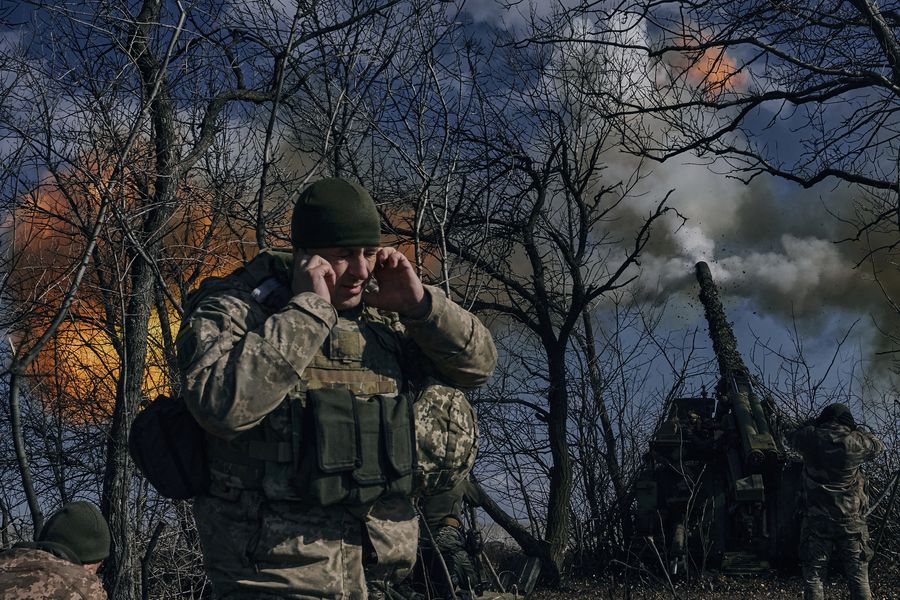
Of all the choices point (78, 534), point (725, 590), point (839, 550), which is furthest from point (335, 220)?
point (725, 590)

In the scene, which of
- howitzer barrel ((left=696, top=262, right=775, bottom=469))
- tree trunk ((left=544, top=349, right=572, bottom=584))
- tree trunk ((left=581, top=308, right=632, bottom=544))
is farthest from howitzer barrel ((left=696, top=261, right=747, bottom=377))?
tree trunk ((left=544, top=349, right=572, bottom=584))

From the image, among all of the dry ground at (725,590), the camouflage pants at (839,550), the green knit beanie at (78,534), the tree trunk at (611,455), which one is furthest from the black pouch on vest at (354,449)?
the tree trunk at (611,455)

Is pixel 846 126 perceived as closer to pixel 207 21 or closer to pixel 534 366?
pixel 534 366

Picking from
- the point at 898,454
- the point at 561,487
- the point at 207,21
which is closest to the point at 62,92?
the point at 207,21

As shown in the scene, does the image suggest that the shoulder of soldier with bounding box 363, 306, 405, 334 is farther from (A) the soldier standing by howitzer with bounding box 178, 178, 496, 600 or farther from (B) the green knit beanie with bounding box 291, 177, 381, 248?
(B) the green knit beanie with bounding box 291, 177, 381, 248

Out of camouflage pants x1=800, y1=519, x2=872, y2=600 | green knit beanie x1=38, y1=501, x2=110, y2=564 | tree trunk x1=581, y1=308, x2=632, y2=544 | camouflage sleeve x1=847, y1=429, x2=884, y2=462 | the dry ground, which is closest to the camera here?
green knit beanie x1=38, y1=501, x2=110, y2=564

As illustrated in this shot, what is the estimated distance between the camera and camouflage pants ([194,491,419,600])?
2965 mm

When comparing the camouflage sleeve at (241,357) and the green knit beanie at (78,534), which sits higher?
the camouflage sleeve at (241,357)

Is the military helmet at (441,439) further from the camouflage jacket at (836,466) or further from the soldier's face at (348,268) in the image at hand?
the camouflage jacket at (836,466)

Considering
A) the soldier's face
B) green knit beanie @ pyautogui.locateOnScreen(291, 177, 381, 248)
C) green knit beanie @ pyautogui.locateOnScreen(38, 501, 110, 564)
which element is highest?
green knit beanie @ pyautogui.locateOnScreen(291, 177, 381, 248)

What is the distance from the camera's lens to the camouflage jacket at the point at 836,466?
9875 mm

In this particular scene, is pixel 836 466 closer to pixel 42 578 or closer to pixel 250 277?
pixel 250 277

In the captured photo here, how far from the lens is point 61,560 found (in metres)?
3.59

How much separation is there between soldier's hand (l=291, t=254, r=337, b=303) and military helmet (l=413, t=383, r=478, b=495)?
493mm
